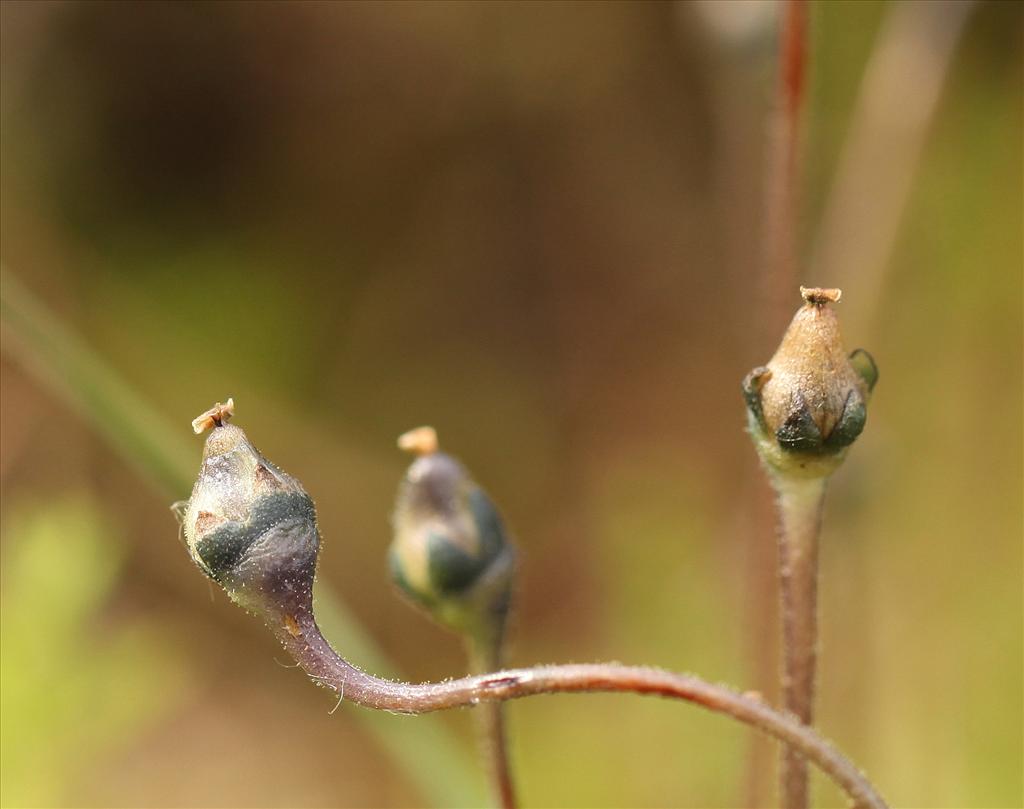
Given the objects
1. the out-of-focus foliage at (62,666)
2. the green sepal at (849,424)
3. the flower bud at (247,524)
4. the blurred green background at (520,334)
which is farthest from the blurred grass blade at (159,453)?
the blurred green background at (520,334)

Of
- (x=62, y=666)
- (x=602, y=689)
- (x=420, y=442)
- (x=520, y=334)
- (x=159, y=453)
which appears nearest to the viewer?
(x=602, y=689)

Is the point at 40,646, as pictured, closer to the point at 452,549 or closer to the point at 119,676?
the point at 119,676

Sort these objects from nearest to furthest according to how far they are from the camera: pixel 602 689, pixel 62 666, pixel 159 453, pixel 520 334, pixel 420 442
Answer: pixel 602 689 < pixel 420 442 < pixel 159 453 < pixel 62 666 < pixel 520 334

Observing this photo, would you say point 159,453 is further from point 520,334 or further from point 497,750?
point 520,334

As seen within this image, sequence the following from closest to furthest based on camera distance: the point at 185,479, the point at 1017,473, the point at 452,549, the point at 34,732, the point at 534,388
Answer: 1. the point at 452,549
2. the point at 185,479
3. the point at 34,732
4. the point at 1017,473
5. the point at 534,388

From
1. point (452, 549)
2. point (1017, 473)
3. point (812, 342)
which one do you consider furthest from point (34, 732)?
point (1017, 473)

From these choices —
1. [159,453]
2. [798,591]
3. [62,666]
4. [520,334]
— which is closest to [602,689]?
[798,591]
